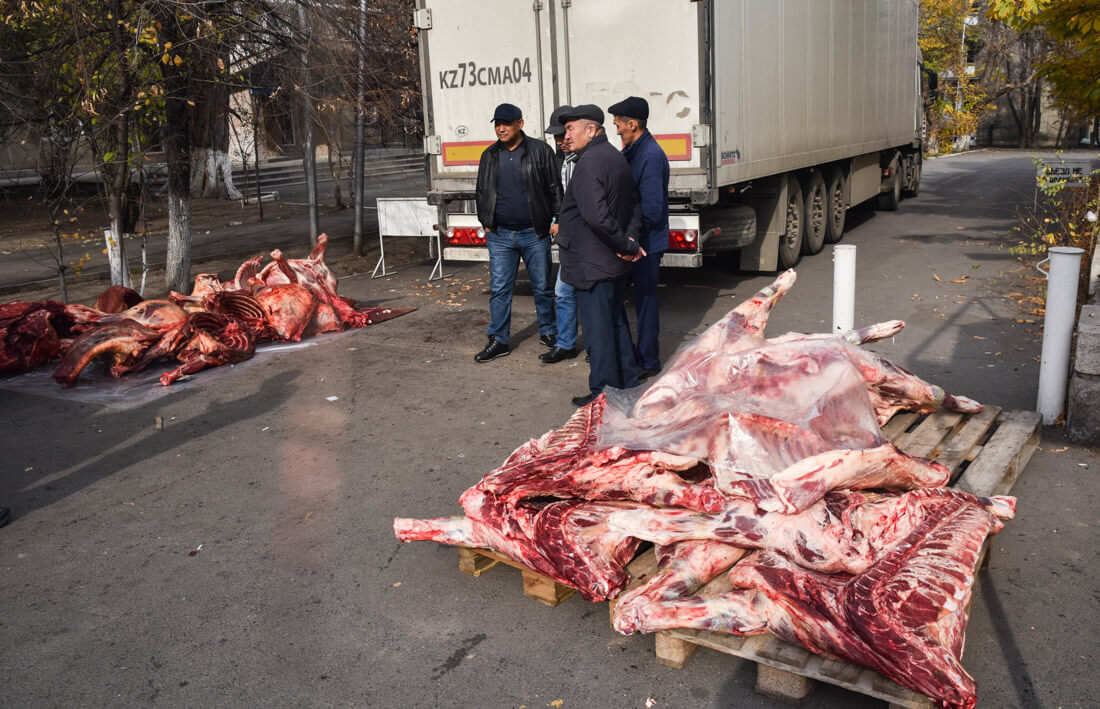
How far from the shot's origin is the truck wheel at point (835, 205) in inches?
516

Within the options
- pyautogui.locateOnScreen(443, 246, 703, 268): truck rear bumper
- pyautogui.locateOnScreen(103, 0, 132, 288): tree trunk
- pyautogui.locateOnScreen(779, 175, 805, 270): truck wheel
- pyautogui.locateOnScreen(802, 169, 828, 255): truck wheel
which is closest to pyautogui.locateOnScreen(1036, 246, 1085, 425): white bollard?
pyautogui.locateOnScreen(443, 246, 703, 268): truck rear bumper

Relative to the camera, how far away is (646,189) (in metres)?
6.72

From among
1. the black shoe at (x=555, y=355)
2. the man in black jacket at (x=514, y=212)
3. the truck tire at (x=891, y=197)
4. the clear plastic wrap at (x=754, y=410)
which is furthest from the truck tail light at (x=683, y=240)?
the truck tire at (x=891, y=197)

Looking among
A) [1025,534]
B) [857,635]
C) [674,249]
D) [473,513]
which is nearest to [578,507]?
[473,513]

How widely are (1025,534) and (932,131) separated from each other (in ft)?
151

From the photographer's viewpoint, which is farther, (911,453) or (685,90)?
(685,90)

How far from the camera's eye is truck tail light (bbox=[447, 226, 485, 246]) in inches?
376

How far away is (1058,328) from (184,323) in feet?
22.2

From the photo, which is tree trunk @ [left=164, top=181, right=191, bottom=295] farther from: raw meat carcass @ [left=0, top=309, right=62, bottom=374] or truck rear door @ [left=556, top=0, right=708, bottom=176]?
truck rear door @ [left=556, top=0, right=708, bottom=176]

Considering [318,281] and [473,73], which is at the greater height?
[473,73]

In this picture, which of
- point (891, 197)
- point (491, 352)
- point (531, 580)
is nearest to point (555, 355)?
point (491, 352)

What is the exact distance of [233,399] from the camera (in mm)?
6992

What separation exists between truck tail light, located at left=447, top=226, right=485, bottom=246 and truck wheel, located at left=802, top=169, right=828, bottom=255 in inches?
188

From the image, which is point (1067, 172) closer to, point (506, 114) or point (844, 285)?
point (844, 285)
